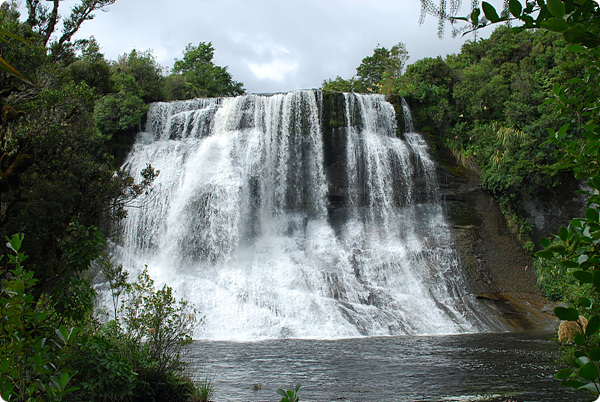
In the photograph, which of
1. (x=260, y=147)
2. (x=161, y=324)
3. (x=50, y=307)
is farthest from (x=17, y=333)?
(x=260, y=147)

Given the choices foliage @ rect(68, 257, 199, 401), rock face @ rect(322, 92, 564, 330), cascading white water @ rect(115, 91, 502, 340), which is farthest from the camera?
rock face @ rect(322, 92, 564, 330)

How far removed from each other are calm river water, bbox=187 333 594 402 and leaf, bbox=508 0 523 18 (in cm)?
576

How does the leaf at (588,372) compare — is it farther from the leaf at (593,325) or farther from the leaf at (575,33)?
the leaf at (575,33)

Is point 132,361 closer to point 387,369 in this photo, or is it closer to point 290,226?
point 387,369

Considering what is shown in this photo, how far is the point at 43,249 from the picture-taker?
18.2ft

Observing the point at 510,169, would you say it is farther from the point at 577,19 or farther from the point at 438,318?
the point at 577,19

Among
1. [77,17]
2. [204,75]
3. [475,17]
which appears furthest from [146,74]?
[475,17]

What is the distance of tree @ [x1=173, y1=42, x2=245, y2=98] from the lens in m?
33.7

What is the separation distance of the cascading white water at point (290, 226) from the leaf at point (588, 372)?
1233 cm

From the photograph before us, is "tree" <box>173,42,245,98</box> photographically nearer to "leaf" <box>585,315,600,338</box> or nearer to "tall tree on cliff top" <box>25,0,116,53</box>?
"tall tree on cliff top" <box>25,0,116,53</box>

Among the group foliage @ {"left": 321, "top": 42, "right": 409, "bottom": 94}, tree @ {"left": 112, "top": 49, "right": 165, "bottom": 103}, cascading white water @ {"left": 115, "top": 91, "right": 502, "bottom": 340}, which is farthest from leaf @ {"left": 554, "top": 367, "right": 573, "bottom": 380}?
foliage @ {"left": 321, "top": 42, "right": 409, "bottom": 94}

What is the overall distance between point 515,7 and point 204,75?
118 feet

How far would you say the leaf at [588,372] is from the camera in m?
1.20

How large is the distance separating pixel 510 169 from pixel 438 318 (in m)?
8.16
